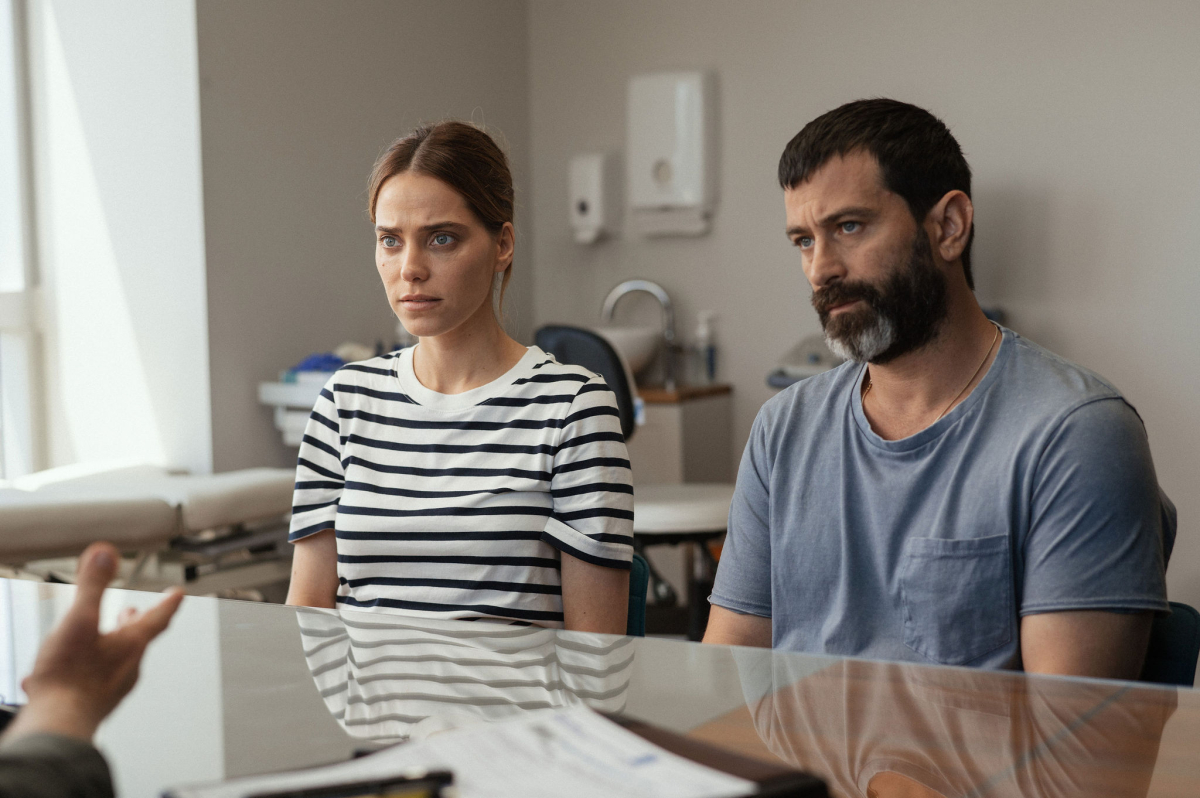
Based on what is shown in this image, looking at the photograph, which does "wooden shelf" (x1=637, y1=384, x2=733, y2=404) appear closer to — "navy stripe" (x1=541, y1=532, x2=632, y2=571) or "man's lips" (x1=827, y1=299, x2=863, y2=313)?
"navy stripe" (x1=541, y1=532, x2=632, y2=571)

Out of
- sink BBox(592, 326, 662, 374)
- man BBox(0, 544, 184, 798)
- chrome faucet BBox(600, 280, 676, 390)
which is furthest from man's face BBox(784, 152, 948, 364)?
chrome faucet BBox(600, 280, 676, 390)

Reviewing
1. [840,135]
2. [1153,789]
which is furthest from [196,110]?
[1153,789]

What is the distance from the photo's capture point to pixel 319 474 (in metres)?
1.70

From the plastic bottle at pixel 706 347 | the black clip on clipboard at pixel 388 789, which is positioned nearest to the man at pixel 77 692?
the black clip on clipboard at pixel 388 789

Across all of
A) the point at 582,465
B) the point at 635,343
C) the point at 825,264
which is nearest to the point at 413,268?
the point at 582,465

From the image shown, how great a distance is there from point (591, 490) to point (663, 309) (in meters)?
3.18

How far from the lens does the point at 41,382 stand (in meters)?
3.80

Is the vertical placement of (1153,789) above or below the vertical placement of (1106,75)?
below

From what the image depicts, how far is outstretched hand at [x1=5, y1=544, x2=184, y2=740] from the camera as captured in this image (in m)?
0.75

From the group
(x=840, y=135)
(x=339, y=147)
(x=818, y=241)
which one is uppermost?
(x=339, y=147)

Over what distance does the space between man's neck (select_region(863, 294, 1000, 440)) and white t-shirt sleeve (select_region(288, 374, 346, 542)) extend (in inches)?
30.5

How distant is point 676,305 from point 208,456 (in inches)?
77.3

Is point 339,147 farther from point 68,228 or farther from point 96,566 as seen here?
point 96,566

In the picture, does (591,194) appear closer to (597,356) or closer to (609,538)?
(597,356)
